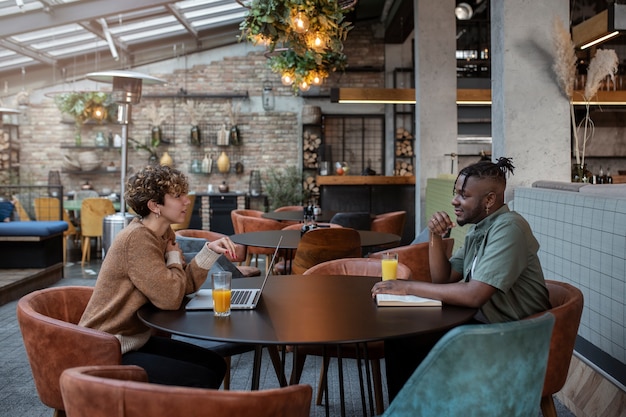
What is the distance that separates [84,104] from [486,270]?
33.9 ft

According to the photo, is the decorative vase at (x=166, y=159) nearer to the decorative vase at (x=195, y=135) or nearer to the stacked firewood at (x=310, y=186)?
the decorative vase at (x=195, y=135)

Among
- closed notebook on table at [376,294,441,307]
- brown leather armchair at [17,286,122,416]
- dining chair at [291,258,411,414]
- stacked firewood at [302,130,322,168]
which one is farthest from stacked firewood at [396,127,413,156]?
brown leather armchair at [17,286,122,416]

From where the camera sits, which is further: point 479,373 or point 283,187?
point 283,187

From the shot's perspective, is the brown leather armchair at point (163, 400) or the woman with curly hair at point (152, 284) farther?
the woman with curly hair at point (152, 284)

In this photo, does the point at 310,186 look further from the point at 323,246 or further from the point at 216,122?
the point at 323,246

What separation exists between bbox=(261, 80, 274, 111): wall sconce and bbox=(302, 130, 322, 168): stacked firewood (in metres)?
0.86

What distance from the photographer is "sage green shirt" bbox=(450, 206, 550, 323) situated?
2105 mm

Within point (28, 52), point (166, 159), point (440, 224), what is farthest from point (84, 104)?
point (440, 224)

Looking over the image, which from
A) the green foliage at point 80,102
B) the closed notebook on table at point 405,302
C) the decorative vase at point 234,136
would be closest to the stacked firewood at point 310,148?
the decorative vase at point 234,136

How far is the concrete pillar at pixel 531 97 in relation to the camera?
4.31m

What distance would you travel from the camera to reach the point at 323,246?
4.29 meters

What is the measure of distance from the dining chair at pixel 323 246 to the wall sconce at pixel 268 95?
27.1 ft

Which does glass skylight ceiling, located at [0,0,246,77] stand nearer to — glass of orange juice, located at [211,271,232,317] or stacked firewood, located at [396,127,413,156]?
stacked firewood, located at [396,127,413,156]

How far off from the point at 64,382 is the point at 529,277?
1508 millimetres
